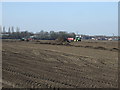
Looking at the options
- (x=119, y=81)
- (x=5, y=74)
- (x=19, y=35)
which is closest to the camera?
(x=5, y=74)

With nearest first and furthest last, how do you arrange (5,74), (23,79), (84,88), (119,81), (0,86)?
(0,86), (84,88), (23,79), (5,74), (119,81)

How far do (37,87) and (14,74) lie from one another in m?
2.96

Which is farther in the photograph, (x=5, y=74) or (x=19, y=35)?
(x=19, y=35)

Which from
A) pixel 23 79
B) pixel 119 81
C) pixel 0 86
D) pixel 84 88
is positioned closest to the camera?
pixel 0 86

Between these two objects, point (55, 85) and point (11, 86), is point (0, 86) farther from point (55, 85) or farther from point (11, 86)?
point (55, 85)

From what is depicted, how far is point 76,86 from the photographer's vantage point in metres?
10.6

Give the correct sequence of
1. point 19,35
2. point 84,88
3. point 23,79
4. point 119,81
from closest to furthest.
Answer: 1. point 84,88
2. point 23,79
3. point 119,81
4. point 19,35

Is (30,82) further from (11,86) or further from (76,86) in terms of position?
(76,86)

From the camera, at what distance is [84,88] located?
10.3 meters

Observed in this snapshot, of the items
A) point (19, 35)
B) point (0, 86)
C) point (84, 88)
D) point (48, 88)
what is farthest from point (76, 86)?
point (19, 35)

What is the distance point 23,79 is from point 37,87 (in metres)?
1.68

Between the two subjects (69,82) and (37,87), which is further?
(69,82)

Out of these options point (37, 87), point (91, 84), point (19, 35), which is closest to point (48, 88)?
point (37, 87)

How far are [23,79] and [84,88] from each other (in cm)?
280
